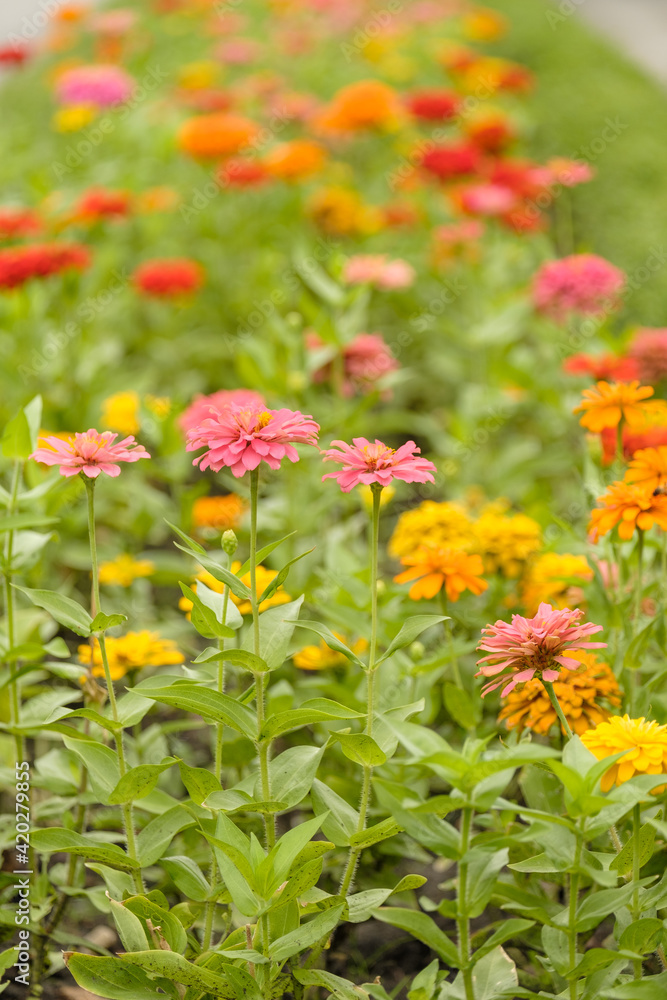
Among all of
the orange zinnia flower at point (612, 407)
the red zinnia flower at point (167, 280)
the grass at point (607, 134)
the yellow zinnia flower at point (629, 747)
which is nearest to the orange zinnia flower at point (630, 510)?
the orange zinnia flower at point (612, 407)

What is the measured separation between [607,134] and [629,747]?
4.44 meters

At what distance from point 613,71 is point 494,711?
569 centimetres

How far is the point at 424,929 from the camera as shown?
1121 millimetres

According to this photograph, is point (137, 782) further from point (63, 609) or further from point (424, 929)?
point (424, 929)

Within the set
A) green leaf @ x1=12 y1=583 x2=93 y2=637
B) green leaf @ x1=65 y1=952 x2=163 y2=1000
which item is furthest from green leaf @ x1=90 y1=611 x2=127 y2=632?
green leaf @ x1=65 y1=952 x2=163 y2=1000

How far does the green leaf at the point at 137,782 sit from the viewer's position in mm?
1129

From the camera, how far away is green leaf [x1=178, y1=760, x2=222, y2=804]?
3.74 feet

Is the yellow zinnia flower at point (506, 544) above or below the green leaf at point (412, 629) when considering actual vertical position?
below

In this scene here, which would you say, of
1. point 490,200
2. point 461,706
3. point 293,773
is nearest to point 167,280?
point 490,200

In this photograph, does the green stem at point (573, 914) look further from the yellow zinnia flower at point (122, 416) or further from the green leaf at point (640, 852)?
the yellow zinnia flower at point (122, 416)

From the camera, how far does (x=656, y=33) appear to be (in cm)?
895

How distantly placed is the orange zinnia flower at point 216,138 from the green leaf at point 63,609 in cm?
261

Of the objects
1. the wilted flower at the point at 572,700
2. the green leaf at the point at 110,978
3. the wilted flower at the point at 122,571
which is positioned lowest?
the wilted flower at the point at 122,571

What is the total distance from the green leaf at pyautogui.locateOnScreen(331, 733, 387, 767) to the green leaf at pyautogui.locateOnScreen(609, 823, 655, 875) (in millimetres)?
306
